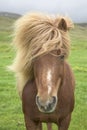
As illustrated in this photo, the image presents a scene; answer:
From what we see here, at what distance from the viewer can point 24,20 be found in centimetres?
679

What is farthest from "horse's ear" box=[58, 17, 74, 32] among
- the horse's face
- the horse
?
the horse's face

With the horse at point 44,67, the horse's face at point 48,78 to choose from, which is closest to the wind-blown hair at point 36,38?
the horse at point 44,67

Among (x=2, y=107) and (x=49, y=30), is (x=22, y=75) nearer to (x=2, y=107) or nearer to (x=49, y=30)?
(x=49, y=30)

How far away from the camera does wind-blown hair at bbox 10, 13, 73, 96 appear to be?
6332 mm

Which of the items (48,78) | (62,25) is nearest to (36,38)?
(62,25)

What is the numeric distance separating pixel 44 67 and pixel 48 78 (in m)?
0.21

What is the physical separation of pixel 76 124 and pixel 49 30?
4.75 meters

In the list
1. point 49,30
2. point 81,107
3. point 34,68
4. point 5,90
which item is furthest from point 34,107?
point 5,90

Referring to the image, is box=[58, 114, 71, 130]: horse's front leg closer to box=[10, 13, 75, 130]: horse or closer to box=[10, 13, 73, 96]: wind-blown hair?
box=[10, 13, 75, 130]: horse

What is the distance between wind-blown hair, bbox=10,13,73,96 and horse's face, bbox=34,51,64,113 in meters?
0.15

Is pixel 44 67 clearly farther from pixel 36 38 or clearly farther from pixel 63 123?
pixel 63 123

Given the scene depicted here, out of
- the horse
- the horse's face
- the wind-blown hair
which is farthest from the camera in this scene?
the wind-blown hair

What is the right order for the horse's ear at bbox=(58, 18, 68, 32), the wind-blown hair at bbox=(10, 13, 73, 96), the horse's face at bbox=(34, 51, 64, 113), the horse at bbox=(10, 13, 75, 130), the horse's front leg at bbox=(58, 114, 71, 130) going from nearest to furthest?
the horse's face at bbox=(34, 51, 64, 113) → the horse at bbox=(10, 13, 75, 130) → the wind-blown hair at bbox=(10, 13, 73, 96) → the horse's ear at bbox=(58, 18, 68, 32) → the horse's front leg at bbox=(58, 114, 71, 130)

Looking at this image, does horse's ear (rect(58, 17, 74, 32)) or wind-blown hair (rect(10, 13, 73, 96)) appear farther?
horse's ear (rect(58, 17, 74, 32))
